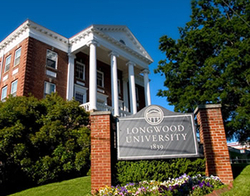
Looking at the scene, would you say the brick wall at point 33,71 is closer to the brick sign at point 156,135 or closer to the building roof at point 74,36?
the building roof at point 74,36

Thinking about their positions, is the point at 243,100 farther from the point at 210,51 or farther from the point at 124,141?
the point at 124,141

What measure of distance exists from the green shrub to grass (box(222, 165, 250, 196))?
34.9 inches

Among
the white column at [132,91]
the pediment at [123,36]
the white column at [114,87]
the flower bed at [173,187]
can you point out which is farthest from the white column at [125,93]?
the flower bed at [173,187]

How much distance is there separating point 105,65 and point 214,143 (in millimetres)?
22111

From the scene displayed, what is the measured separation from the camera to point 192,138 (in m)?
6.71

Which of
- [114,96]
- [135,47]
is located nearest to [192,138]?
[114,96]

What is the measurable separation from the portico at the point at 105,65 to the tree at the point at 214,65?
582 cm

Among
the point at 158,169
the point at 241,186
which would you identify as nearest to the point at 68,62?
the point at 158,169

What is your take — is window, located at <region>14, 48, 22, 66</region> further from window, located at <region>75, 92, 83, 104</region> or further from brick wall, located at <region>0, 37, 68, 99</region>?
window, located at <region>75, 92, 83, 104</region>

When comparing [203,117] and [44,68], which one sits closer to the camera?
[203,117]

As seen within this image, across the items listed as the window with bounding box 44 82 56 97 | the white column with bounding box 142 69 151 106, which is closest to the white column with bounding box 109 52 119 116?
the white column with bounding box 142 69 151 106

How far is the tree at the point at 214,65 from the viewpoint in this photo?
14617mm

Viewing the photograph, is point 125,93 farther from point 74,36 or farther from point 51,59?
point 51,59

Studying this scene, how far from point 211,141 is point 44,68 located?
1786cm
